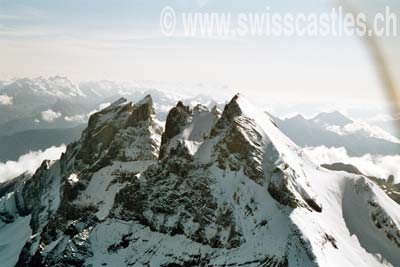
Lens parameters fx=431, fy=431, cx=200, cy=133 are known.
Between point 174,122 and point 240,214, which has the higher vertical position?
point 174,122

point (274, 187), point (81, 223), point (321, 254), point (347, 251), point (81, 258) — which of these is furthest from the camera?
point (81, 223)

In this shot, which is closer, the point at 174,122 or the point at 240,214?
the point at 240,214

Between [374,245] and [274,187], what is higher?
[274,187]

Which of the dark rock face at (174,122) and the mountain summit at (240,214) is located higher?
the dark rock face at (174,122)

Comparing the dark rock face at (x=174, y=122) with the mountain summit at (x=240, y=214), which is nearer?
the mountain summit at (x=240, y=214)

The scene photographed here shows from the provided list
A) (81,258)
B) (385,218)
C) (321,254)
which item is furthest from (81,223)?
(385,218)

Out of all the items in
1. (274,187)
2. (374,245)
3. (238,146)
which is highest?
(238,146)

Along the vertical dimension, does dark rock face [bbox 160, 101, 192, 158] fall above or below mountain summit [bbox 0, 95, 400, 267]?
above

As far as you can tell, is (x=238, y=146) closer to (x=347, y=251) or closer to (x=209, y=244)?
(x=209, y=244)

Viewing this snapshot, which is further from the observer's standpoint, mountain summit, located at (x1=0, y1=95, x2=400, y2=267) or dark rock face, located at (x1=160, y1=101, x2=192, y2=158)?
dark rock face, located at (x1=160, y1=101, x2=192, y2=158)

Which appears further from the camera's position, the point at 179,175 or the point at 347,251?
the point at 179,175

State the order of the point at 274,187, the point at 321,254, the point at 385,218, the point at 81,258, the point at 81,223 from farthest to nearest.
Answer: the point at 81,223 < the point at 81,258 < the point at 385,218 < the point at 274,187 < the point at 321,254
